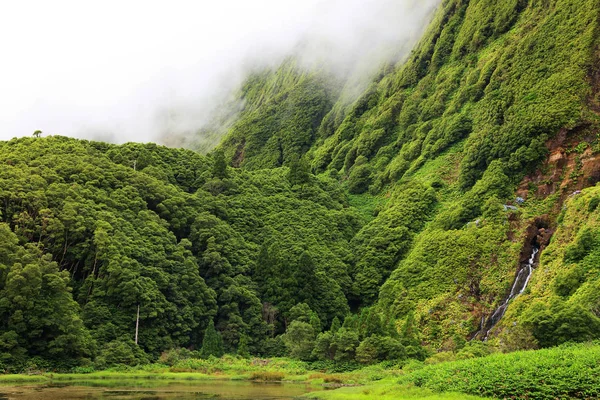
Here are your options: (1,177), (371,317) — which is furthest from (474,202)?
(1,177)

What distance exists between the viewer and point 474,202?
324ft

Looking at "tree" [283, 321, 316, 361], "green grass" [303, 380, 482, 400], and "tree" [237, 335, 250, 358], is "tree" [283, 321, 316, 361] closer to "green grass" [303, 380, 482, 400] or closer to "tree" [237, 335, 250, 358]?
"tree" [237, 335, 250, 358]

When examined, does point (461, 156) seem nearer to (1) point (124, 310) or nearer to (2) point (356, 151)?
(2) point (356, 151)

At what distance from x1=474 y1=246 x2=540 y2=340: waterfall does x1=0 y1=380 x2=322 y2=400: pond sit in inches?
1104

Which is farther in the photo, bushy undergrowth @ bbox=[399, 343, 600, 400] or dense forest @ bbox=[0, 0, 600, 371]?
dense forest @ bbox=[0, 0, 600, 371]

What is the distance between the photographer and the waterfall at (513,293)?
3073 inches

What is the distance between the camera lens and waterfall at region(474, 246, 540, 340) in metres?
78.1

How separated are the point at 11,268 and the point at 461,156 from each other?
79.0 metres

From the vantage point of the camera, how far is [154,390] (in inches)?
2106

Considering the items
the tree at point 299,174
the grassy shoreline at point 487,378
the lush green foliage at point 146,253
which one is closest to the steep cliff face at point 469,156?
the tree at point 299,174

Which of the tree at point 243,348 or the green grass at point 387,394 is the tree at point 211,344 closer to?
the tree at point 243,348

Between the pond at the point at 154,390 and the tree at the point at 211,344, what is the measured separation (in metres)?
18.0

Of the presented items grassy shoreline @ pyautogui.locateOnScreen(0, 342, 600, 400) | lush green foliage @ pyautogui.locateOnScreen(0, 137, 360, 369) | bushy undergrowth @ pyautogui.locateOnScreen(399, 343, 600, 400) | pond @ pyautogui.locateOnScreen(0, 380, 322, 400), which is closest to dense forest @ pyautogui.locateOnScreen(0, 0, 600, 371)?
lush green foliage @ pyautogui.locateOnScreen(0, 137, 360, 369)

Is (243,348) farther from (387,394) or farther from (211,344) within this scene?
(387,394)
